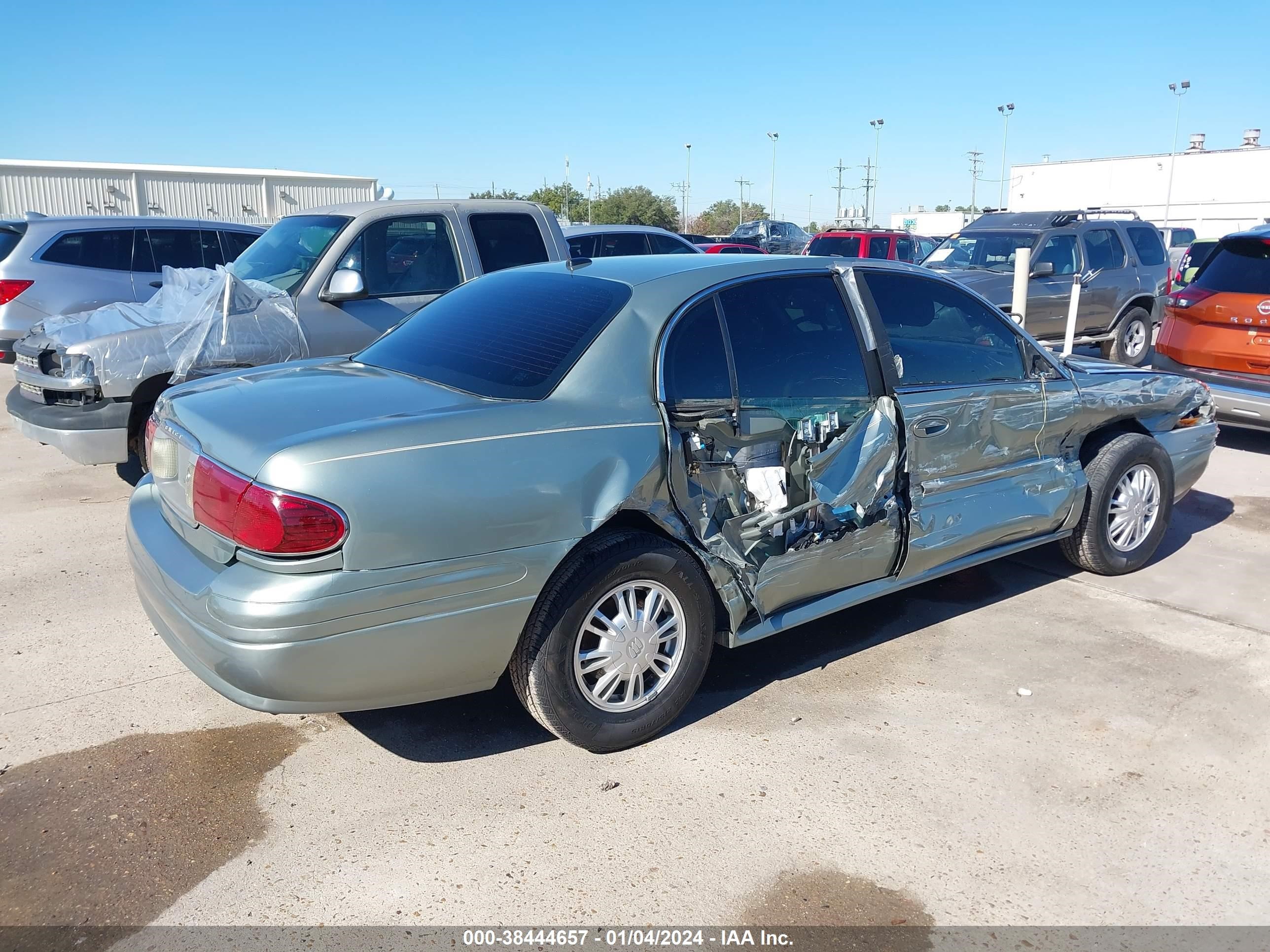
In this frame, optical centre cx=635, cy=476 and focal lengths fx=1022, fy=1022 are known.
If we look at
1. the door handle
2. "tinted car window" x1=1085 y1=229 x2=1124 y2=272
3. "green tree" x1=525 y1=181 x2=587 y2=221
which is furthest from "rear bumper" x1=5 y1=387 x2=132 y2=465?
"green tree" x1=525 y1=181 x2=587 y2=221

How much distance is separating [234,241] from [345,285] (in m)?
4.43

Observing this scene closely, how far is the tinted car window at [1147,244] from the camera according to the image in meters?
13.2

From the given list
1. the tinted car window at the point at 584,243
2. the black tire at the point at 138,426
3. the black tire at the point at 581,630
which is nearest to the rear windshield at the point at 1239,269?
the tinted car window at the point at 584,243

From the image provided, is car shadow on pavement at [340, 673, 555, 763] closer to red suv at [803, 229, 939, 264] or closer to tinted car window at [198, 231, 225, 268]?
tinted car window at [198, 231, 225, 268]

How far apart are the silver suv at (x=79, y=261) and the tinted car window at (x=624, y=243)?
459 cm

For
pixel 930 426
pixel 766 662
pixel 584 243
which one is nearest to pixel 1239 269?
pixel 930 426

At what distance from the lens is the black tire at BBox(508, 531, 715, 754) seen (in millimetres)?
3320

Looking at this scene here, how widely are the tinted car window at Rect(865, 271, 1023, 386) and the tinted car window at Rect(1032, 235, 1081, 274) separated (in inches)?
333

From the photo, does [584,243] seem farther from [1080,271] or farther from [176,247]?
[1080,271]

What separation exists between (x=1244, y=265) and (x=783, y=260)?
5.78m

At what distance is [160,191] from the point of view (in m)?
25.9

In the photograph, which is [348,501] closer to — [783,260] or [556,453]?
[556,453]

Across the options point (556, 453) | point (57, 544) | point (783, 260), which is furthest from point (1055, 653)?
point (57, 544)

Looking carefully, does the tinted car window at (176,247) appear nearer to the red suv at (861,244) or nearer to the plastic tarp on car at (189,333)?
the plastic tarp on car at (189,333)
